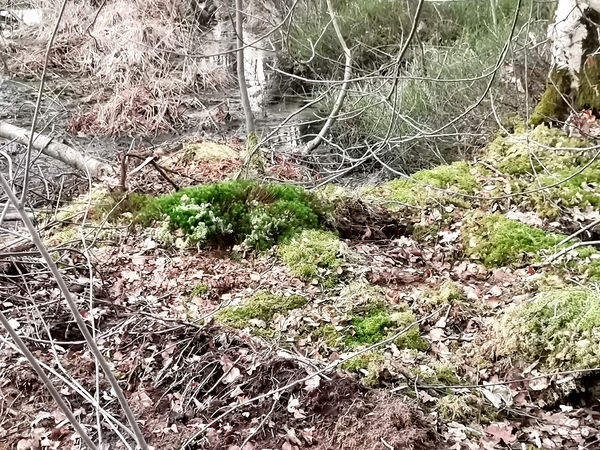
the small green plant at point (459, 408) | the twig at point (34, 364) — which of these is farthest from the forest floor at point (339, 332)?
the twig at point (34, 364)

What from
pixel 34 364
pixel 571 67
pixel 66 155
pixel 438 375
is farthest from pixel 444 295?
pixel 66 155

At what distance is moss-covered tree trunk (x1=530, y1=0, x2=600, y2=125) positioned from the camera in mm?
6090

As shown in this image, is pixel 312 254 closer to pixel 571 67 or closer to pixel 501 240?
pixel 501 240

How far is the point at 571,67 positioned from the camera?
20.9 ft

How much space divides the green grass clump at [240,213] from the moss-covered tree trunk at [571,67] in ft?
9.88

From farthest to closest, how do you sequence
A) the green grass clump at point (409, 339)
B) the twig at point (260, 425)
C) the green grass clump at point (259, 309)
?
the green grass clump at point (259, 309)
the green grass clump at point (409, 339)
the twig at point (260, 425)

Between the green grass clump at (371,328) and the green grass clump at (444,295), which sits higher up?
the green grass clump at (444,295)

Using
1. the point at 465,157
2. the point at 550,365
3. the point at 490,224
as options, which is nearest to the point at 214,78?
the point at 465,157

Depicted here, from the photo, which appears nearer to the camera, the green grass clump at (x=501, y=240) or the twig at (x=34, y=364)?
the twig at (x=34, y=364)

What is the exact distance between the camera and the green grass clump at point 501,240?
457 cm

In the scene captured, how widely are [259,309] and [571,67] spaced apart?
457cm

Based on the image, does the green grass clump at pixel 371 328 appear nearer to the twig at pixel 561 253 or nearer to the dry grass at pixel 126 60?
the twig at pixel 561 253

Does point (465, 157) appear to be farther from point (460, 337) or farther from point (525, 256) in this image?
point (460, 337)

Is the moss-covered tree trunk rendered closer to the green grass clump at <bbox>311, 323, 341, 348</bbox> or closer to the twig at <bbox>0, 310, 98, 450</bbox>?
the green grass clump at <bbox>311, 323, 341, 348</bbox>
